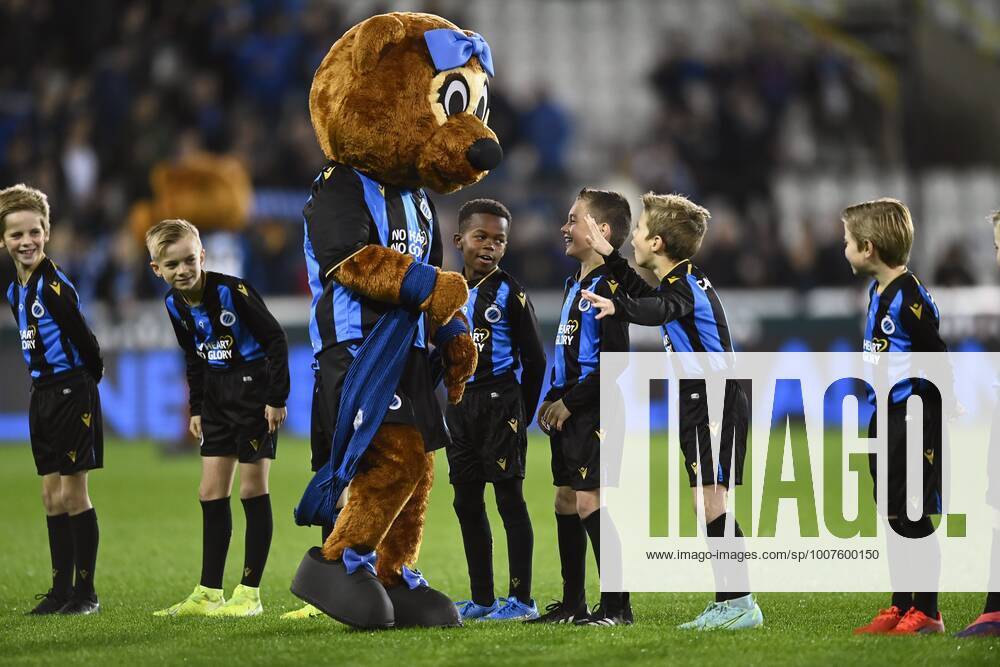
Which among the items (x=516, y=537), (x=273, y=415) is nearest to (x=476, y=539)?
(x=516, y=537)

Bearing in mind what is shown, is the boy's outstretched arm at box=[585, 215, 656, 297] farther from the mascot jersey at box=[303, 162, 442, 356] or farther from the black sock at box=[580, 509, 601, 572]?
the black sock at box=[580, 509, 601, 572]

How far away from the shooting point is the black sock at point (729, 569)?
520 centimetres

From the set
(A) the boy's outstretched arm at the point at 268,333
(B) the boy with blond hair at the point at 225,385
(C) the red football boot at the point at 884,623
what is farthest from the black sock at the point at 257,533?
(C) the red football boot at the point at 884,623

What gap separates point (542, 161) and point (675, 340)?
1261cm

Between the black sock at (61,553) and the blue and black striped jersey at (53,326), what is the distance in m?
0.63

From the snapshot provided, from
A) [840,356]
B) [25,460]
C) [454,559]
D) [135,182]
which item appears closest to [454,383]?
[454,559]

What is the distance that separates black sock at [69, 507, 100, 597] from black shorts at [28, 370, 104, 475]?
0.22m

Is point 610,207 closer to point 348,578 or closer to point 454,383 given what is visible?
point 454,383

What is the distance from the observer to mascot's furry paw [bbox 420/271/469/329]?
493 cm

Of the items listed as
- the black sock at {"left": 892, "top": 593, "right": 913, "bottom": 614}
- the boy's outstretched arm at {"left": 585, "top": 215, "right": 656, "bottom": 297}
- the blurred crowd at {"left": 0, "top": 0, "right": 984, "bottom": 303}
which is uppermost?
the blurred crowd at {"left": 0, "top": 0, "right": 984, "bottom": 303}

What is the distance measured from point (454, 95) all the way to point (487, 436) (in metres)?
1.44

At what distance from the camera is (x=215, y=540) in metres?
6.05

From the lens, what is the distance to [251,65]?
56.9 feet

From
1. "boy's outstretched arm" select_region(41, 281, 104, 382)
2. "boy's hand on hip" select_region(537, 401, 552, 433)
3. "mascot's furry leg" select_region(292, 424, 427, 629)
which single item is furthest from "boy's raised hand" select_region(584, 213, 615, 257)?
"boy's outstretched arm" select_region(41, 281, 104, 382)
